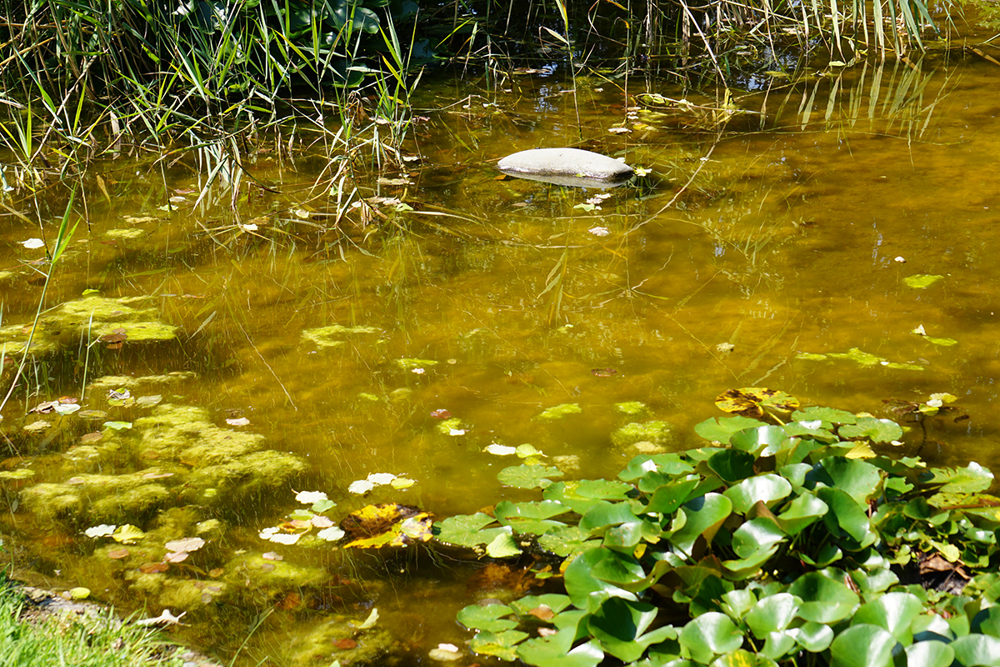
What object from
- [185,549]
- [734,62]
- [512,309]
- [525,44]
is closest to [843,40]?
[734,62]

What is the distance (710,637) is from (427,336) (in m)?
1.55

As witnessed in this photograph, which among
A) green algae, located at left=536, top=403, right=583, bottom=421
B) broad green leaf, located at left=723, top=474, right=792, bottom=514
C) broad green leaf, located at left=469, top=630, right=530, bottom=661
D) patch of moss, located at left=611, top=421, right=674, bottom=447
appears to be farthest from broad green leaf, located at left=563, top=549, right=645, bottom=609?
green algae, located at left=536, top=403, right=583, bottom=421

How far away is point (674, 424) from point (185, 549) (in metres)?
1.25

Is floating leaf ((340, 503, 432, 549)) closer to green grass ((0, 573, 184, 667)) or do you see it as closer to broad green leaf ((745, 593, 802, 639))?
green grass ((0, 573, 184, 667))

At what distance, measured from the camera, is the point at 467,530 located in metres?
1.84

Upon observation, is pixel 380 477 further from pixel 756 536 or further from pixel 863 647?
pixel 863 647

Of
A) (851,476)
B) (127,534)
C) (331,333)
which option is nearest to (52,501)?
(127,534)

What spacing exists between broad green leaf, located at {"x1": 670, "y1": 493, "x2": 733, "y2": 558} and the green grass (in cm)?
93

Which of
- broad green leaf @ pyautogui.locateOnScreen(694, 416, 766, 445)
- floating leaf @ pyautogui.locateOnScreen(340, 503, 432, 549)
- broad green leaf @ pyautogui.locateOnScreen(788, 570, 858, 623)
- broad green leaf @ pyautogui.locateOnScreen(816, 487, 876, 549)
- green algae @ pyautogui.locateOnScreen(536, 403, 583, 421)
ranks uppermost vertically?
broad green leaf @ pyautogui.locateOnScreen(816, 487, 876, 549)

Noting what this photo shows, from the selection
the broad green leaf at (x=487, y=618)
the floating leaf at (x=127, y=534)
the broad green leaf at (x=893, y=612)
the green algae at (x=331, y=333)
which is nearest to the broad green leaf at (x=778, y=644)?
the broad green leaf at (x=893, y=612)

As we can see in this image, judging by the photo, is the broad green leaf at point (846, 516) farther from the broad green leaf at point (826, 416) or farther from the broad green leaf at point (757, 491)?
the broad green leaf at point (826, 416)

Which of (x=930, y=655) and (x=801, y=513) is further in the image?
(x=801, y=513)

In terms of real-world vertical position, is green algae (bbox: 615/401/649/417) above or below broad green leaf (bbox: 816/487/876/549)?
below

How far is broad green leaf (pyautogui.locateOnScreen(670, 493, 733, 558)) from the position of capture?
5.06ft
